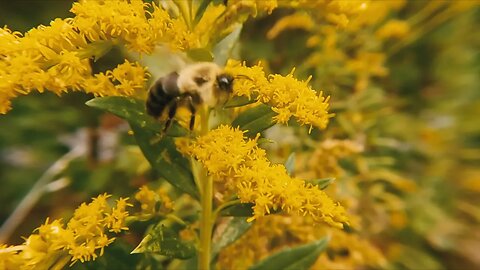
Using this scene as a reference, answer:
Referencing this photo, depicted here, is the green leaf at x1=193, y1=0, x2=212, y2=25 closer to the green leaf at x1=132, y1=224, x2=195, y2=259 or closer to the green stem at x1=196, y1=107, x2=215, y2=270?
the green stem at x1=196, y1=107, x2=215, y2=270

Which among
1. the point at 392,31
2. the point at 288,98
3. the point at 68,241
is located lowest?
the point at 68,241

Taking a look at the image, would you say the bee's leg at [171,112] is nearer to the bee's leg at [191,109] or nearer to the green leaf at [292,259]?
the bee's leg at [191,109]

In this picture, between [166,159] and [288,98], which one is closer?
[288,98]

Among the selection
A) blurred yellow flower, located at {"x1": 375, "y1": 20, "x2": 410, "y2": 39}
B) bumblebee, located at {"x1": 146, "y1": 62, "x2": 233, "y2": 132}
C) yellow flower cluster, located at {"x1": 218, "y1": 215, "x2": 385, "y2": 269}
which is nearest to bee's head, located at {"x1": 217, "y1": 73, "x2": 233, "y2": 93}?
bumblebee, located at {"x1": 146, "y1": 62, "x2": 233, "y2": 132}

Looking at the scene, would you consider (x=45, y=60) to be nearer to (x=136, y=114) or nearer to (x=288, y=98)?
(x=136, y=114)

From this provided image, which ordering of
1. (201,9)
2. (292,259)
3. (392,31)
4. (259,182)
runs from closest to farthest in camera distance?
1. (259,182)
2. (201,9)
3. (292,259)
4. (392,31)

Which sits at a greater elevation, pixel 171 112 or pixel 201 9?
pixel 201 9

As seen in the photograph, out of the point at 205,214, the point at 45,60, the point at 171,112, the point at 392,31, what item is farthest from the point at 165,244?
the point at 392,31
